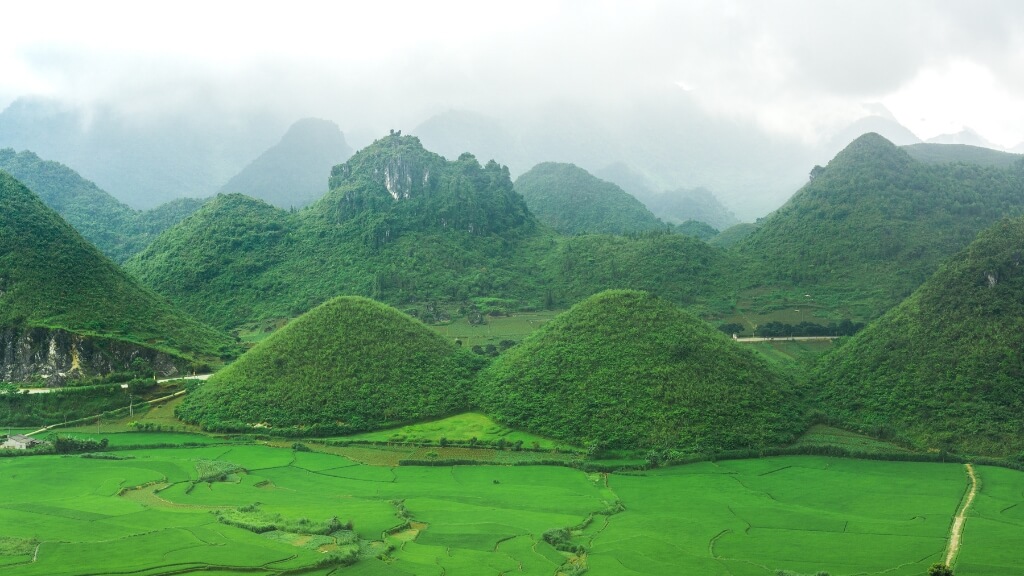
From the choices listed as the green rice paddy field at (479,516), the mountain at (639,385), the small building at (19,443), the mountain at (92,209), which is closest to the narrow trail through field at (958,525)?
the green rice paddy field at (479,516)

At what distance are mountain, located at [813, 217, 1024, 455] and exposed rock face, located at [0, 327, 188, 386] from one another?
196ft

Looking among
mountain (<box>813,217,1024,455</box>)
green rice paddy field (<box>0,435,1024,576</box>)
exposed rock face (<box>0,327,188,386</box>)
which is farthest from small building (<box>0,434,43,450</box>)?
mountain (<box>813,217,1024,455</box>)

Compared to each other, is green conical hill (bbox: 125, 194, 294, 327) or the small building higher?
green conical hill (bbox: 125, 194, 294, 327)

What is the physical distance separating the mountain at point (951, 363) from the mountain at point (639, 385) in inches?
225

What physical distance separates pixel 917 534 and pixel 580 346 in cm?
2854

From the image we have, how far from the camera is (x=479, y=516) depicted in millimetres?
40250

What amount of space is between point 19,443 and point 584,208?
14530 centimetres

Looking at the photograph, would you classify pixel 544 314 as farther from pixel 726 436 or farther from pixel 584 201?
pixel 584 201

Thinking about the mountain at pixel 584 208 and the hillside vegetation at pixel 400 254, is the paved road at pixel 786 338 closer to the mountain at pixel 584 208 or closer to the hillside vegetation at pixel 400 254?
the hillside vegetation at pixel 400 254

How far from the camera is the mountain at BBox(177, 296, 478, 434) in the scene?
58.1m

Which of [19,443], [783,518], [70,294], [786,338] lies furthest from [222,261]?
[783,518]

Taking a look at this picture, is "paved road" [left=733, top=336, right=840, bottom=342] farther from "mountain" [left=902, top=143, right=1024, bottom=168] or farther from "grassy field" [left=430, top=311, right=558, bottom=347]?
"mountain" [left=902, top=143, right=1024, bottom=168]

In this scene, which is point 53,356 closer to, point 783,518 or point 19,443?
point 19,443

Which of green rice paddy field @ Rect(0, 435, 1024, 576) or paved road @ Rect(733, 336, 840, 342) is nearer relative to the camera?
green rice paddy field @ Rect(0, 435, 1024, 576)
